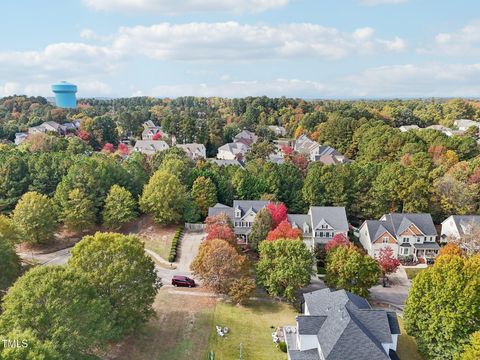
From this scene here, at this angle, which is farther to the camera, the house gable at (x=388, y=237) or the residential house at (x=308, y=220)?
the residential house at (x=308, y=220)

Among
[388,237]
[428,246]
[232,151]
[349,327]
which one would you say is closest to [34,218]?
[349,327]

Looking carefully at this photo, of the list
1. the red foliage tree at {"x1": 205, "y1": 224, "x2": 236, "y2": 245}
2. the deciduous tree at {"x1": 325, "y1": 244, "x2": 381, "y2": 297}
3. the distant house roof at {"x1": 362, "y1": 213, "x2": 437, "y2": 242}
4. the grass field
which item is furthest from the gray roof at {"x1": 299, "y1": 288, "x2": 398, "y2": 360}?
the grass field

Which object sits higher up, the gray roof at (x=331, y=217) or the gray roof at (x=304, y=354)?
the gray roof at (x=331, y=217)

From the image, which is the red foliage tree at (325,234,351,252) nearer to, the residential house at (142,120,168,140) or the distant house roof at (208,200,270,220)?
the distant house roof at (208,200,270,220)

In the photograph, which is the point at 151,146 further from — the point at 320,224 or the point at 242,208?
the point at 320,224

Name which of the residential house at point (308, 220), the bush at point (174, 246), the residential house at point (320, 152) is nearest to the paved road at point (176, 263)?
the bush at point (174, 246)

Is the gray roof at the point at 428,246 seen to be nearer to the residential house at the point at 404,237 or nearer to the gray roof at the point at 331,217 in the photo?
the residential house at the point at 404,237

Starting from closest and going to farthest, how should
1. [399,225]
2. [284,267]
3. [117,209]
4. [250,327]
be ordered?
1. [250,327]
2. [284,267]
3. [399,225]
4. [117,209]
